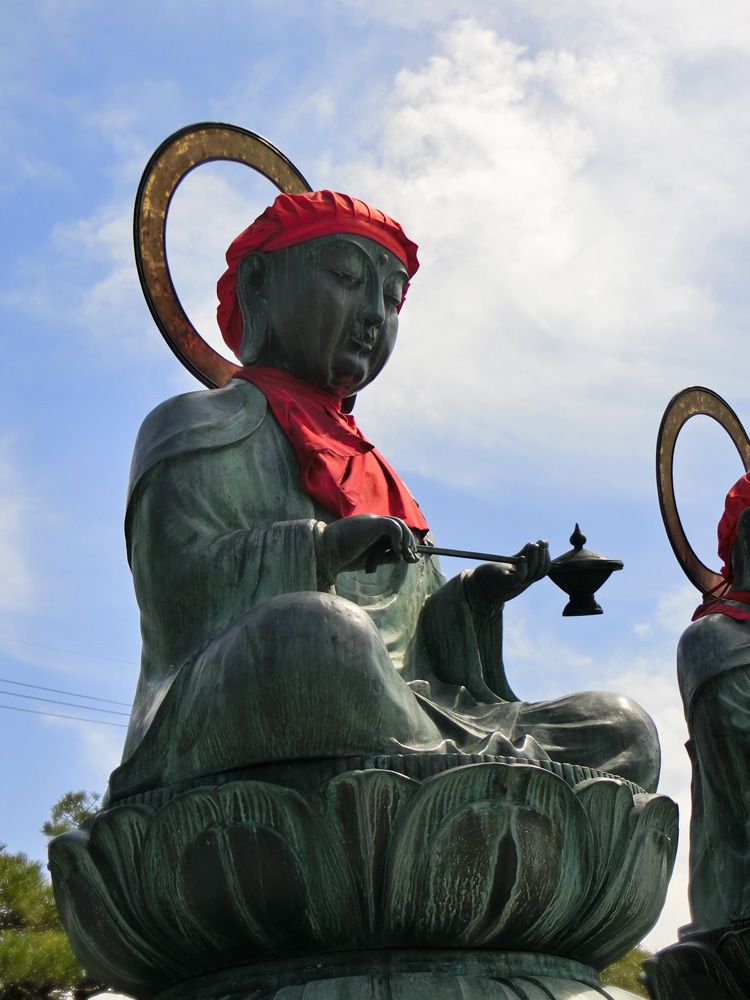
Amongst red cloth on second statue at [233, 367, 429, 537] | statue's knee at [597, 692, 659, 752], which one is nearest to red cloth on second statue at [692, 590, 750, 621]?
red cloth on second statue at [233, 367, 429, 537]

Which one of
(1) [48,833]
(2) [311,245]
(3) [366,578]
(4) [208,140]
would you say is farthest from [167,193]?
(1) [48,833]

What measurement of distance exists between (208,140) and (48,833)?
22.9 ft

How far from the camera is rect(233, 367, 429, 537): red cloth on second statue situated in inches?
182

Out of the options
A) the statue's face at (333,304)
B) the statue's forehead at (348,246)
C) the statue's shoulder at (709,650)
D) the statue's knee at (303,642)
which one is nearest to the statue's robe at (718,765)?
the statue's shoulder at (709,650)

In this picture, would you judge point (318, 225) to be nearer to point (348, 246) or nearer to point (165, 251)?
point (348, 246)

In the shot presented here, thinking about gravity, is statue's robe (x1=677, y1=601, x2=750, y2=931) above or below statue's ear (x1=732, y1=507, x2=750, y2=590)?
below

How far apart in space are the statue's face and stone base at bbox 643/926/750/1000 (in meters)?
2.59

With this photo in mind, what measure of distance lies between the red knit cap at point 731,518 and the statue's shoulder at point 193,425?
2.50 meters

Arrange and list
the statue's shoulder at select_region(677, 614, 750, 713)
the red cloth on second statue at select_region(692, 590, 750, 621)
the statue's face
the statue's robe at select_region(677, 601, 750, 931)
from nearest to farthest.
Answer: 1. the statue's face
2. the statue's robe at select_region(677, 601, 750, 931)
3. the statue's shoulder at select_region(677, 614, 750, 713)
4. the red cloth on second statue at select_region(692, 590, 750, 621)

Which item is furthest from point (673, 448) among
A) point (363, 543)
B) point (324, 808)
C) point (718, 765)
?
point (324, 808)

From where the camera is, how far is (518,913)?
11.9 feet

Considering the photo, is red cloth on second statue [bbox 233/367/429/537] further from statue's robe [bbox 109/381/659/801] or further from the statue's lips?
the statue's lips

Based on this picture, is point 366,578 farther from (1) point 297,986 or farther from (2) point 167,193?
(2) point 167,193

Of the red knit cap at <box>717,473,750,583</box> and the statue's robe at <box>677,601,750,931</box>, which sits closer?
the statue's robe at <box>677,601,750,931</box>
